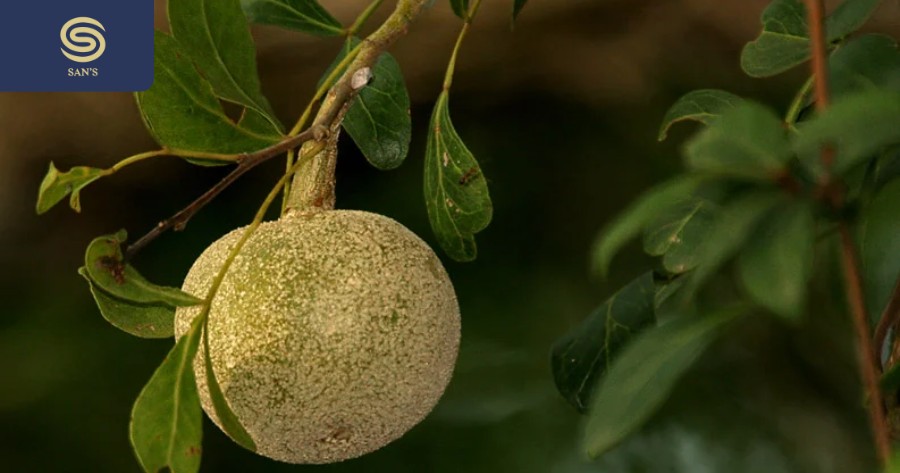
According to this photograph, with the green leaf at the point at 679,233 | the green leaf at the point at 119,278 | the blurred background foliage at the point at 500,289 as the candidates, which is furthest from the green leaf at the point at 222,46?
the blurred background foliage at the point at 500,289

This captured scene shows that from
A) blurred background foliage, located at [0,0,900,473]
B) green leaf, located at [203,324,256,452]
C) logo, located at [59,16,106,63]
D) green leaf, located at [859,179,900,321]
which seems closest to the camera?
green leaf, located at [859,179,900,321]

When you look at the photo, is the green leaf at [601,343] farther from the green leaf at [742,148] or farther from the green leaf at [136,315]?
the green leaf at [742,148]

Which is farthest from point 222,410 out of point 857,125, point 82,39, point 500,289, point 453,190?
point 500,289

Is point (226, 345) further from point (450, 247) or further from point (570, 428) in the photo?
point (570, 428)

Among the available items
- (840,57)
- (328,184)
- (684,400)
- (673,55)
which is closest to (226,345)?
(328,184)

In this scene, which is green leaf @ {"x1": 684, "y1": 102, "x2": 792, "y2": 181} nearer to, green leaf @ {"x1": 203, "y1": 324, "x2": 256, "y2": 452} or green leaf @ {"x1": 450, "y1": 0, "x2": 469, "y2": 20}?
green leaf @ {"x1": 203, "y1": 324, "x2": 256, "y2": 452}

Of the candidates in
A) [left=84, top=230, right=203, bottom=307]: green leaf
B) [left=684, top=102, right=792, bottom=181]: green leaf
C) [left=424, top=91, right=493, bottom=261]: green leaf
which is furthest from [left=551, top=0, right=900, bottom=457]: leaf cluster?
[left=84, top=230, right=203, bottom=307]: green leaf

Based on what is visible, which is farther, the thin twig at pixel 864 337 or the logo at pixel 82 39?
the logo at pixel 82 39
